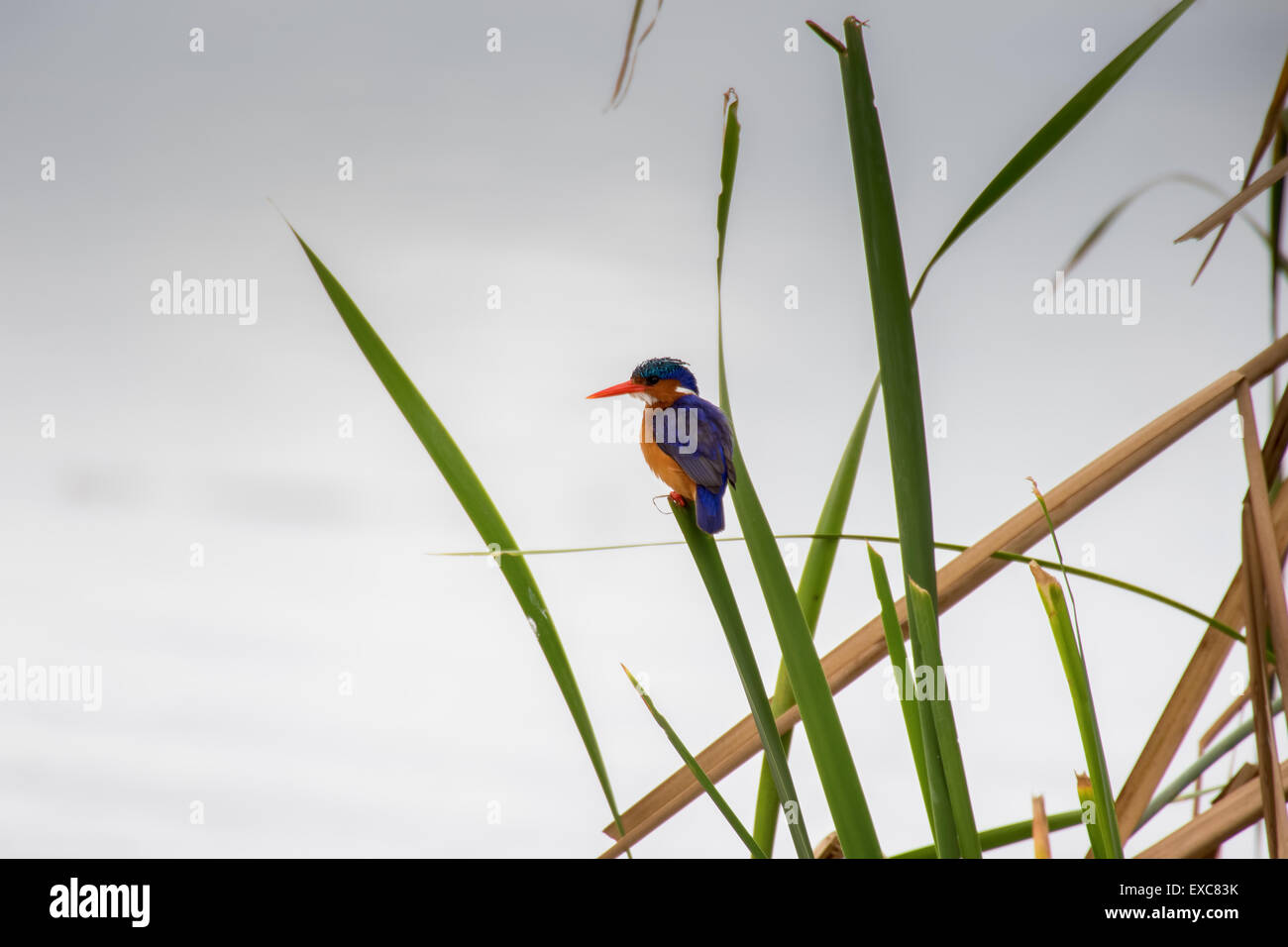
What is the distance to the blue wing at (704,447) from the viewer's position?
36 centimetres

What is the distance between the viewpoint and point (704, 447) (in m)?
0.37

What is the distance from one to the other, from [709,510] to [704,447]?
28 millimetres

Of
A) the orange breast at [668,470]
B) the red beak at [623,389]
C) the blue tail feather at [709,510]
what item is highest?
the red beak at [623,389]

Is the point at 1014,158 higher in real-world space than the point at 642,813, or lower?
higher

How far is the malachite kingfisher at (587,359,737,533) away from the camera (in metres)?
0.36

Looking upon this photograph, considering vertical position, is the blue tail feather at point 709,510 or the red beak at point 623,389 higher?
the red beak at point 623,389

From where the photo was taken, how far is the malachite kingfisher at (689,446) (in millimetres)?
364

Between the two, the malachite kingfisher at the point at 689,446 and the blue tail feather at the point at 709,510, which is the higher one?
the malachite kingfisher at the point at 689,446

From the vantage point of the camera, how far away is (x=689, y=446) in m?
0.37

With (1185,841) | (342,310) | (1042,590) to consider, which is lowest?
(1185,841)
